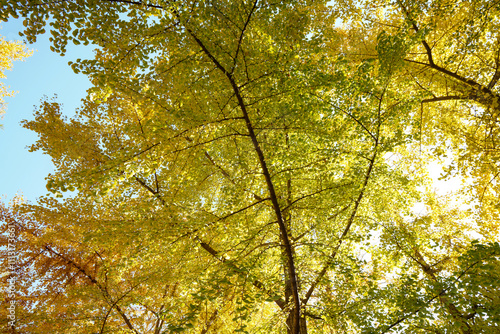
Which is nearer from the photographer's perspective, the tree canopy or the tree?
the tree canopy

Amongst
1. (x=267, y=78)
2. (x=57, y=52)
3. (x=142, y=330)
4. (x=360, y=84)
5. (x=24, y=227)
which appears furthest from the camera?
(x=24, y=227)

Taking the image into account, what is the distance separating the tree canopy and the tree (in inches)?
139

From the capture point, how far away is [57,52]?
2.29 metres

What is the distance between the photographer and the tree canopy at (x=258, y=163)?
2348 mm

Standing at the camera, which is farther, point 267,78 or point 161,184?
point 161,184

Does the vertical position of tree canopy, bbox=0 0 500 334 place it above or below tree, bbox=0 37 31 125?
below

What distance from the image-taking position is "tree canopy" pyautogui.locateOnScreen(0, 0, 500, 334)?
2348mm

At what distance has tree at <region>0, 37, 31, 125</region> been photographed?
22.5 feet

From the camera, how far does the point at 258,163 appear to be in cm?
387

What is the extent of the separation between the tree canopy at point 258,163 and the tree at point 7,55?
139 inches

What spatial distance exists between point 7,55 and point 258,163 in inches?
318

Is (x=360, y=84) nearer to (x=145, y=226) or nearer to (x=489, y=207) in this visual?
(x=145, y=226)

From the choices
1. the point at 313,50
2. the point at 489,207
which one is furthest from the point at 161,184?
the point at 489,207

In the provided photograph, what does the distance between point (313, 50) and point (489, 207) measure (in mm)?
5713
